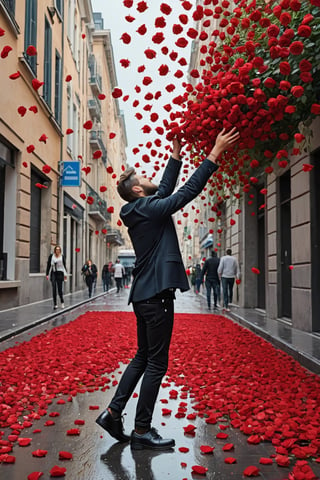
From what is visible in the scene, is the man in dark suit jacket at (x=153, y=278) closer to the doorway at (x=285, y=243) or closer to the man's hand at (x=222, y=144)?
the man's hand at (x=222, y=144)

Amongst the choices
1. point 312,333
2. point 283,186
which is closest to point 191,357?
point 312,333

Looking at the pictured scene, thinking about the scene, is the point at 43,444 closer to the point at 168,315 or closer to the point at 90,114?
the point at 168,315

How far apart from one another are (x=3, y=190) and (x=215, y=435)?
11213mm

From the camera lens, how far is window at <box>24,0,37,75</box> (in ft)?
49.1

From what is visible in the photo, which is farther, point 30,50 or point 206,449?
point 30,50

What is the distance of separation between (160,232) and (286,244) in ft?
29.5

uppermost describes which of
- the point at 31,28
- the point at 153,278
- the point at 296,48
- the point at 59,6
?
the point at 59,6

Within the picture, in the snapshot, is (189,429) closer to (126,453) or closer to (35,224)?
(126,453)

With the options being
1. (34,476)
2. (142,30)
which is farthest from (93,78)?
(34,476)

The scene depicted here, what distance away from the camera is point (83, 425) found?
4.20 m

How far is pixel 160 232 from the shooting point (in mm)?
3607

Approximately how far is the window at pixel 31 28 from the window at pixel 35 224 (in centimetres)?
334

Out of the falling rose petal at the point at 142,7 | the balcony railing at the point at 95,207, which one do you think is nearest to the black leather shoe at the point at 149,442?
the falling rose petal at the point at 142,7

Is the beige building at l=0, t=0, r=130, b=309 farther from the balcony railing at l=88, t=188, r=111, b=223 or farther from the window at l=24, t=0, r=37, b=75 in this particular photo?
the balcony railing at l=88, t=188, r=111, b=223
